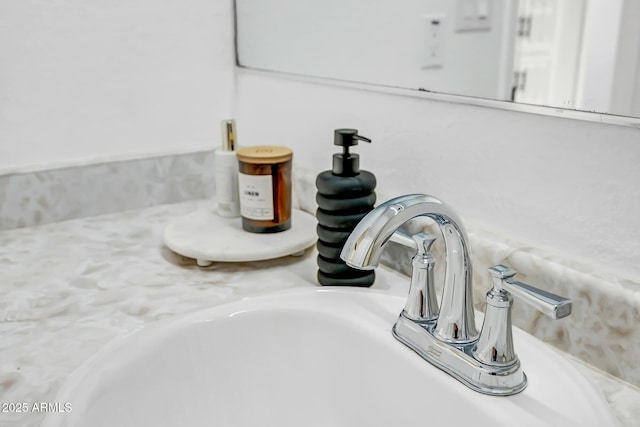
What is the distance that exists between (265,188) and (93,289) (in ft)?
0.84

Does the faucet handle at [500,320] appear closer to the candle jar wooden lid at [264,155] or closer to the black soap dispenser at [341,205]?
the black soap dispenser at [341,205]

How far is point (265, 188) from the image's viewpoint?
863mm

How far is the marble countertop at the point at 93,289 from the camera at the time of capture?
0.58 m

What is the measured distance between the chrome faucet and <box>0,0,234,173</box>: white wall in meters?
0.64

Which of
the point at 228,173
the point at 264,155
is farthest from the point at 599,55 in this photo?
the point at 228,173

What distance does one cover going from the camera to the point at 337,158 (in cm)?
74

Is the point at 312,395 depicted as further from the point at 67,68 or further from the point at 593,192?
the point at 67,68

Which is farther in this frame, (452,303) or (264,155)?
(264,155)

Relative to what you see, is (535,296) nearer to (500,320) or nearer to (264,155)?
(500,320)

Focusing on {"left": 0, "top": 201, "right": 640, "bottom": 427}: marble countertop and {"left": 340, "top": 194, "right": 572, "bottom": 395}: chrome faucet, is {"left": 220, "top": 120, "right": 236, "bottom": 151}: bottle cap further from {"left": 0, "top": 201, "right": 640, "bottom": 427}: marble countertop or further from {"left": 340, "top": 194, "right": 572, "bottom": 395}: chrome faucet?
{"left": 340, "top": 194, "right": 572, "bottom": 395}: chrome faucet

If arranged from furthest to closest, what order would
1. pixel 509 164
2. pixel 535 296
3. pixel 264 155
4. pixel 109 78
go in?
pixel 109 78 → pixel 264 155 → pixel 509 164 → pixel 535 296

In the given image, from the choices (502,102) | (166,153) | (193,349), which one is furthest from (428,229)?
(166,153)

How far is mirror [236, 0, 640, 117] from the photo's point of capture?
1.89ft

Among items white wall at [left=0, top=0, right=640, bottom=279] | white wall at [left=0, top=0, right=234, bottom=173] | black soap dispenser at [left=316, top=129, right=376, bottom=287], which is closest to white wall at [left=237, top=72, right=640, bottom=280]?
white wall at [left=0, top=0, right=640, bottom=279]
